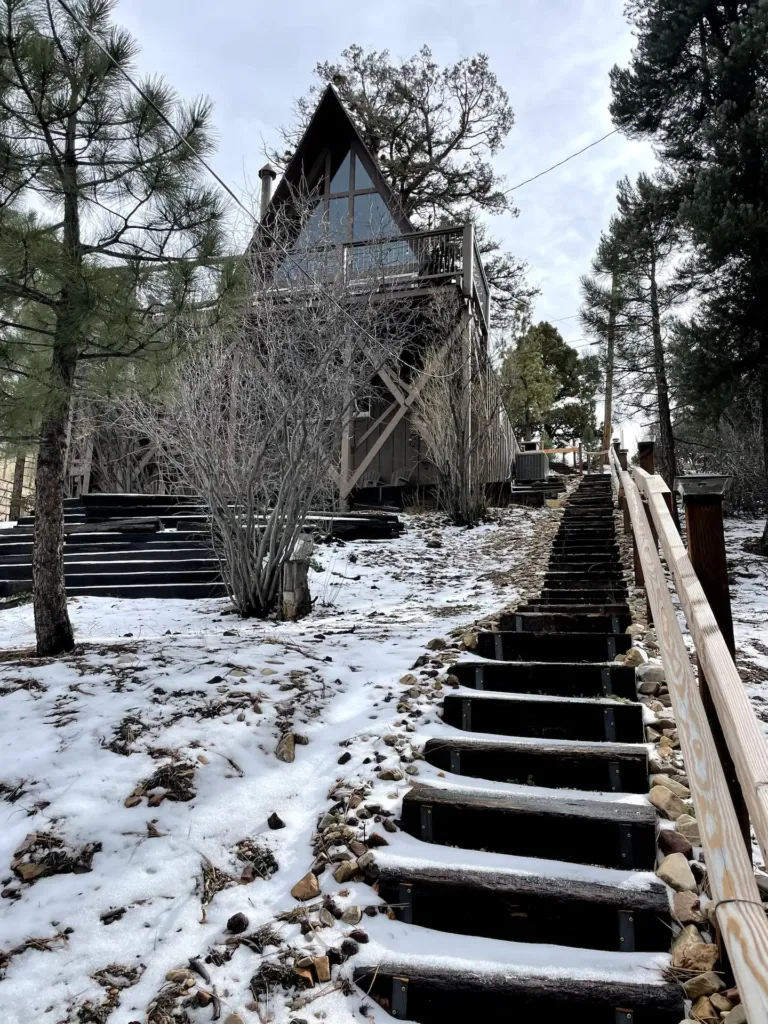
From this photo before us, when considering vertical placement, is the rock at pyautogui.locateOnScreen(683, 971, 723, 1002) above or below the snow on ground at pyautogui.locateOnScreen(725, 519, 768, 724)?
below

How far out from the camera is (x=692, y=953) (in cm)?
171

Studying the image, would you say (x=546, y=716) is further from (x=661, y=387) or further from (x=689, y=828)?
(x=661, y=387)

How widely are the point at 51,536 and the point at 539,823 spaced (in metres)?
3.64

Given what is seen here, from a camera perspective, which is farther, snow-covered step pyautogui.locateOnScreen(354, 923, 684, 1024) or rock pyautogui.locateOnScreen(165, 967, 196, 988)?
rock pyautogui.locateOnScreen(165, 967, 196, 988)

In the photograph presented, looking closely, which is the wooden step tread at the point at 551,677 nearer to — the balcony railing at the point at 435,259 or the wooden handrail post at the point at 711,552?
the wooden handrail post at the point at 711,552

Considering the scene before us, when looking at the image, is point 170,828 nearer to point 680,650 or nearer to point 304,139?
point 680,650

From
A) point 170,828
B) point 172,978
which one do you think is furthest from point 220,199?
point 172,978

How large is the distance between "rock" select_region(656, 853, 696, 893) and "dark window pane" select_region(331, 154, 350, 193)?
584 inches

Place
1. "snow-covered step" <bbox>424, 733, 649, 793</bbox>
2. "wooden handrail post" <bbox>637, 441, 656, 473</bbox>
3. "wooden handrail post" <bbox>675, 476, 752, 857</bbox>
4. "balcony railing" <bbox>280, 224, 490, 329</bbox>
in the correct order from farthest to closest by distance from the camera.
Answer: "balcony railing" <bbox>280, 224, 490, 329</bbox>, "wooden handrail post" <bbox>637, 441, 656, 473</bbox>, "snow-covered step" <bbox>424, 733, 649, 793</bbox>, "wooden handrail post" <bbox>675, 476, 752, 857</bbox>

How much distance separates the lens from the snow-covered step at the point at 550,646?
346 centimetres

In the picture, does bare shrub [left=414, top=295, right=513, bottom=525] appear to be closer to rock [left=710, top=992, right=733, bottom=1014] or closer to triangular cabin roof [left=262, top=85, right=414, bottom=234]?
triangular cabin roof [left=262, top=85, right=414, bottom=234]

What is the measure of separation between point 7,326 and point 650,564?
12.5ft

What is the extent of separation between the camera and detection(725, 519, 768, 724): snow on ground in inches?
141

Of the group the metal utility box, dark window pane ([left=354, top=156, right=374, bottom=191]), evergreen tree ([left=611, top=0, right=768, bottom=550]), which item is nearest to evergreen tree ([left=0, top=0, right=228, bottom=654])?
evergreen tree ([left=611, top=0, right=768, bottom=550])
